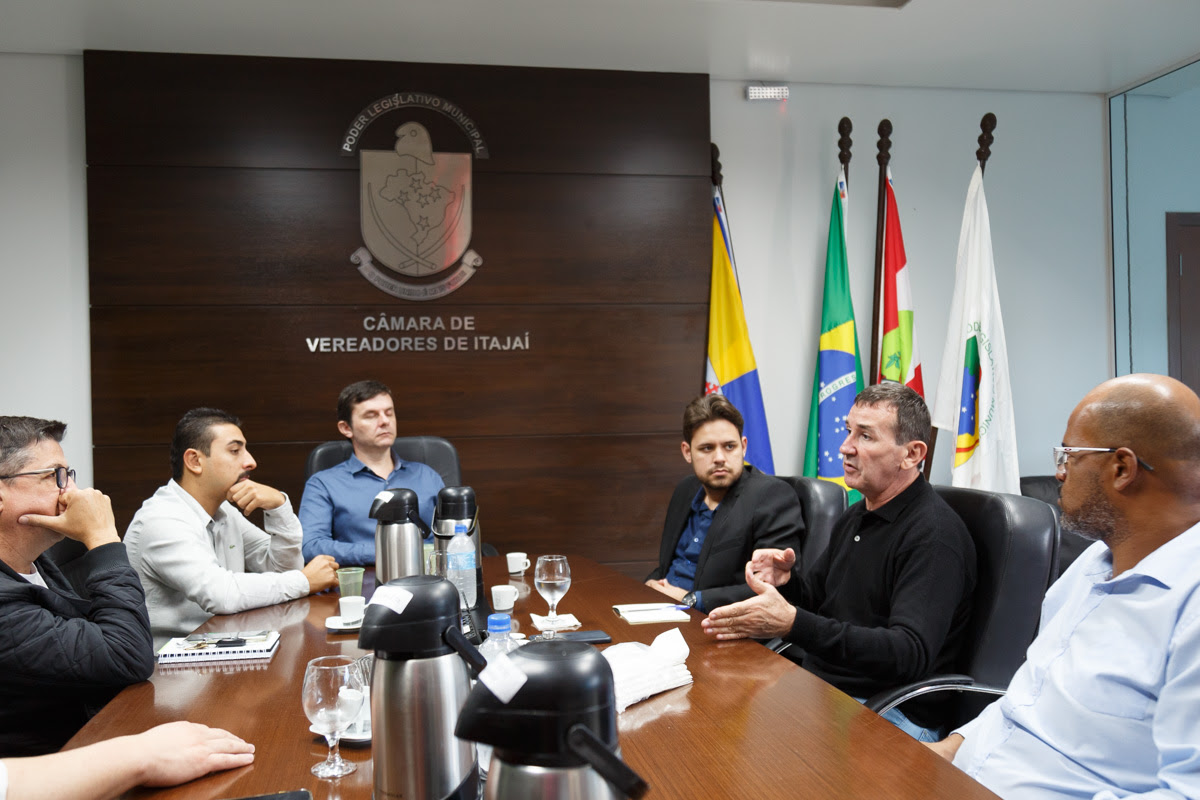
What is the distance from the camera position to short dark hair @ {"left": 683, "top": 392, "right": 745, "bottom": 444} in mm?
3010

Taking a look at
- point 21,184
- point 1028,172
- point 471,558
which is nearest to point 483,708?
point 471,558

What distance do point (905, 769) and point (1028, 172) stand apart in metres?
4.60

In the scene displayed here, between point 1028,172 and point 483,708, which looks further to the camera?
point 1028,172

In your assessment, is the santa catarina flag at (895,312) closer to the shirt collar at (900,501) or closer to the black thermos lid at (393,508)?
the shirt collar at (900,501)

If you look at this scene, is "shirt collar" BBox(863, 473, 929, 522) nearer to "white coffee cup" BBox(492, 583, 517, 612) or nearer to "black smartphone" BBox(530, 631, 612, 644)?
"black smartphone" BBox(530, 631, 612, 644)

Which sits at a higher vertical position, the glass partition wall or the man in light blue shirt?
the glass partition wall

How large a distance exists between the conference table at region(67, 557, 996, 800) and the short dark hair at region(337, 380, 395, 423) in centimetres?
179

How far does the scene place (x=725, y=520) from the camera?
2.91 m

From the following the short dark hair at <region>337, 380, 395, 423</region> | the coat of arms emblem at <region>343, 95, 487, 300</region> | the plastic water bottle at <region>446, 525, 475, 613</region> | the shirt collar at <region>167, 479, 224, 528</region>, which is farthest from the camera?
the coat of arms emblem at <region>343, 95, 487, 300</region>

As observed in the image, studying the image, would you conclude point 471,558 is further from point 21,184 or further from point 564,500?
point 21,184

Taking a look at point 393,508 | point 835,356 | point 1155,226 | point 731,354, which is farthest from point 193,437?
point 1155,226

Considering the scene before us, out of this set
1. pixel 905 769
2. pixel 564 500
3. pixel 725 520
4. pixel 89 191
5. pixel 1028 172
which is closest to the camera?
pixel 905 769

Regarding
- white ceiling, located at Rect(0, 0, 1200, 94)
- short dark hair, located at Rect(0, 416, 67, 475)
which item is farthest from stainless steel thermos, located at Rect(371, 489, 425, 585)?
white ceiling, located at Rect(0, 0, 1200, 94)

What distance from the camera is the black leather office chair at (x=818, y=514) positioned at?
2818 mm
